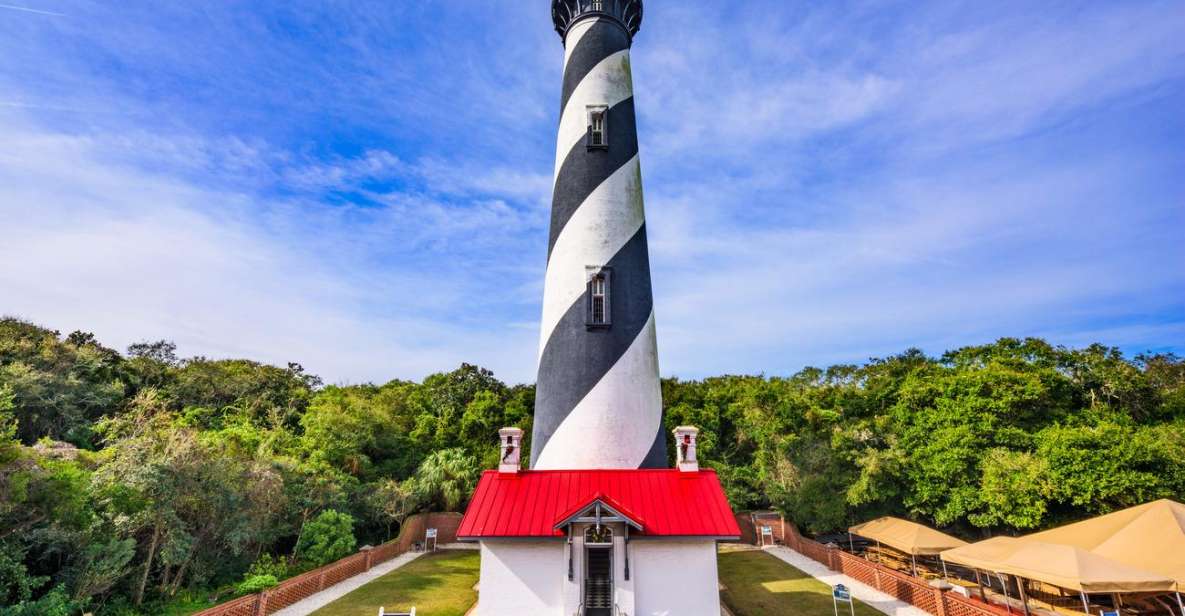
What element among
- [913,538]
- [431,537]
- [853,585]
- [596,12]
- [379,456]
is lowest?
[853,585]

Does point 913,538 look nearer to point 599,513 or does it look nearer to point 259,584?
point 599,513

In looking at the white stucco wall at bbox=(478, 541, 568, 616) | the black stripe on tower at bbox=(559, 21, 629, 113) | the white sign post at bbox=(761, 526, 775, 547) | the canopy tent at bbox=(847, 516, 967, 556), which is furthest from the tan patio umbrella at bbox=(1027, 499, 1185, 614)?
the black stripe on tower at bbox=(559, 21, 629, 113)

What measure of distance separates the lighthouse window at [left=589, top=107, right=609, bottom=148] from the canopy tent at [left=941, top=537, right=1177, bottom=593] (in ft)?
41.5

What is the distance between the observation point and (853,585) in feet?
50.1

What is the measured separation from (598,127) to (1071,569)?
13224 mm

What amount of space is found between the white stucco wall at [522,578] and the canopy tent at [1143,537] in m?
11.8

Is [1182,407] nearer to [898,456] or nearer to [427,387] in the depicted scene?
[898,456]

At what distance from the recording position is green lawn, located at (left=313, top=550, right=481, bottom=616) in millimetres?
13109

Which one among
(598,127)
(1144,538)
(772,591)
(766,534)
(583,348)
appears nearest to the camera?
(583,348)

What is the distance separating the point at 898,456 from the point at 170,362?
40.4 m

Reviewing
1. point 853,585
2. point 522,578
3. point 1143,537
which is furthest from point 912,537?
point 522,578

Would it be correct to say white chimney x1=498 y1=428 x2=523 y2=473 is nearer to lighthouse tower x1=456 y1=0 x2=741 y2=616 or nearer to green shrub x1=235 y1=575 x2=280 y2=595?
lighthouse tower x1=456 y1=0 x2=741 y2=616

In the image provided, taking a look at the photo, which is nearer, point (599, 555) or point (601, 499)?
point (601, 499)

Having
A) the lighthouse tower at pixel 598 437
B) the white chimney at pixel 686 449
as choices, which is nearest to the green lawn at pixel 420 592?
the lighthouse tower at pixel 598 437
